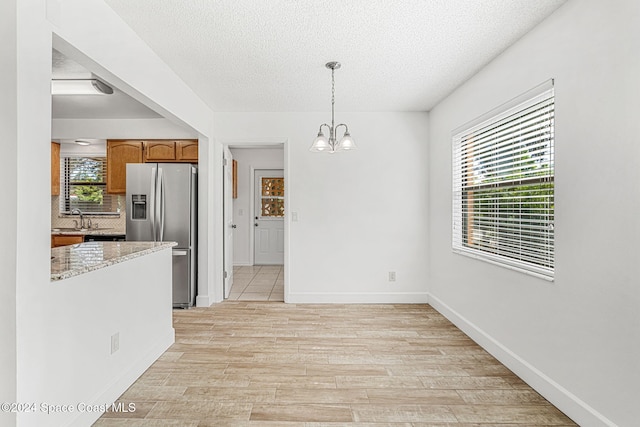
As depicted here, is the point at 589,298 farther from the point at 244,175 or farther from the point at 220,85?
the point at 244,175

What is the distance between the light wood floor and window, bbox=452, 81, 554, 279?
2.77ft

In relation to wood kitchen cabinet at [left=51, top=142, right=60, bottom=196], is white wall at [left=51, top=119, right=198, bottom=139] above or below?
above

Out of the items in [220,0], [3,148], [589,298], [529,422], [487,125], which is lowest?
[529,422]

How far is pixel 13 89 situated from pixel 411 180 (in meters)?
3.91

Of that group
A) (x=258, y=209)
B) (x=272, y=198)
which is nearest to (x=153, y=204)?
(x=258, y=209)

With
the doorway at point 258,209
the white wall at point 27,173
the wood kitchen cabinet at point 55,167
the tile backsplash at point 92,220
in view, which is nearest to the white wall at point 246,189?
the doorway at point 258,209

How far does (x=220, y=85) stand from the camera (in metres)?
3.54

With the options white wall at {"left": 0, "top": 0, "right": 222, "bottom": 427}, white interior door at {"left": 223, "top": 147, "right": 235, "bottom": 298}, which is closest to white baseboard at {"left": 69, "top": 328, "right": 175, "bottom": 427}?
white wall at {"left": 0, "top": 0, "right": 222, "bottom": 427}

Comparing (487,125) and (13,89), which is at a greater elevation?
(487,125)

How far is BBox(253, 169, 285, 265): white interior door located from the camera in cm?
761

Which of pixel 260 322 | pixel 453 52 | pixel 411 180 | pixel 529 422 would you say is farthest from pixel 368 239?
pixel 529 422

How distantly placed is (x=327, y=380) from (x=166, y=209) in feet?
9.26

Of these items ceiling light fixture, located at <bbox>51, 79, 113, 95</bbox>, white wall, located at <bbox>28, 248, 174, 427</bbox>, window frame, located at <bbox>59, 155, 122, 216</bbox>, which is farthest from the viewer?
window frame, located at <bbox>59, 155, 122, 216</bbox>

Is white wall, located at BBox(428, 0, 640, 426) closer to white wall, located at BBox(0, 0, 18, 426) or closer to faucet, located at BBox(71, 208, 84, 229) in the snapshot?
white wall, located at BBox(0, 0, 18, 426)
